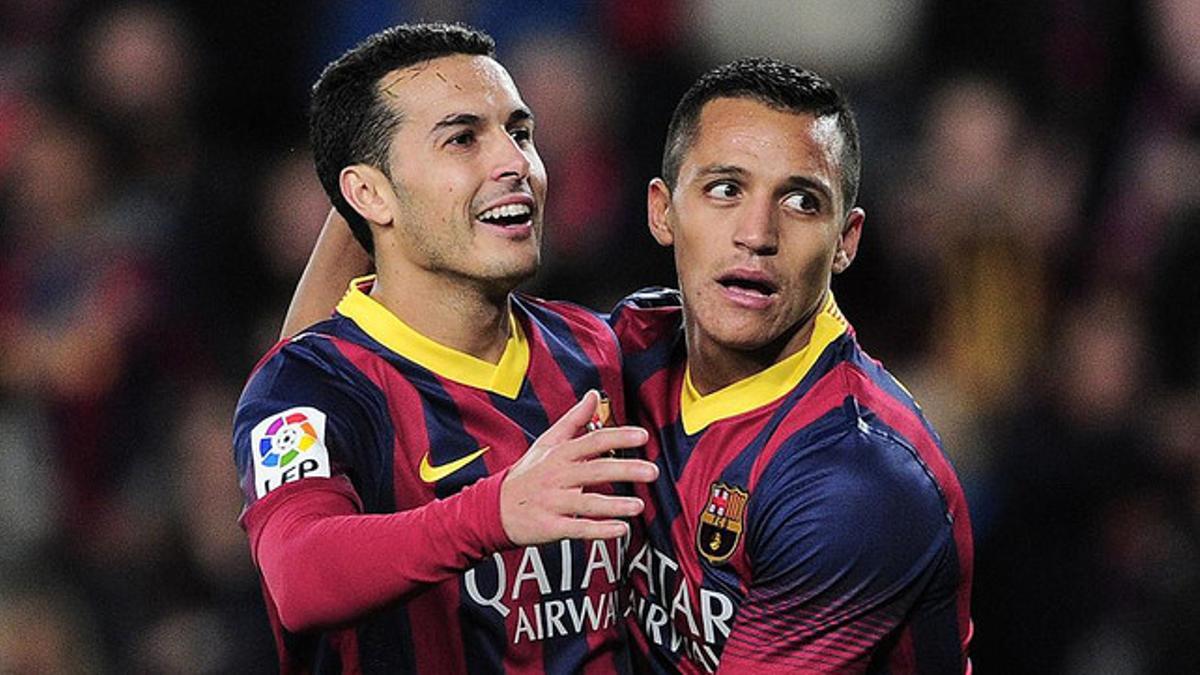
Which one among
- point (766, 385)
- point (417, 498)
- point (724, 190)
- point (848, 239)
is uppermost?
point (724, 190)

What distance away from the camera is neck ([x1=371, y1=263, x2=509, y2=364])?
3.29m

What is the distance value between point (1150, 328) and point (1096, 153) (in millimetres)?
666

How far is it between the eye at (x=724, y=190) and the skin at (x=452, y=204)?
0.33m

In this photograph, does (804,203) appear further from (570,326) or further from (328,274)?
(328,274)

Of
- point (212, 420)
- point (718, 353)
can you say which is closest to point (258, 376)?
point (718, 353)

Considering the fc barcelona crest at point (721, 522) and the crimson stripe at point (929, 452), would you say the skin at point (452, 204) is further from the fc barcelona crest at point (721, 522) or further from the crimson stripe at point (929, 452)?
the crimson stripe at point (929, 452)

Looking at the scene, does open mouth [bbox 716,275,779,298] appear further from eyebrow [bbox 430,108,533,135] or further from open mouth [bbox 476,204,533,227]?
eyebrow [bbox 430,108,533,135]

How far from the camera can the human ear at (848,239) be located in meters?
3.33

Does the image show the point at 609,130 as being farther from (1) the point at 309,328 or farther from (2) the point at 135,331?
(1) the point at 309,328

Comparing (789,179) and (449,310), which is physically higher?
(789,179)

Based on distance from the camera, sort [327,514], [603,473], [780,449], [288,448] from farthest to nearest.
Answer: [780,449] → [288,448] → [327,514] → [603,473]

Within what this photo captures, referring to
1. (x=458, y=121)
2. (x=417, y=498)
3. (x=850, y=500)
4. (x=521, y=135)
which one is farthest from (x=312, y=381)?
Result: (x=850, y=500)

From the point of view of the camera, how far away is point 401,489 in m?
3.04

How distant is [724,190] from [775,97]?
184 mm
